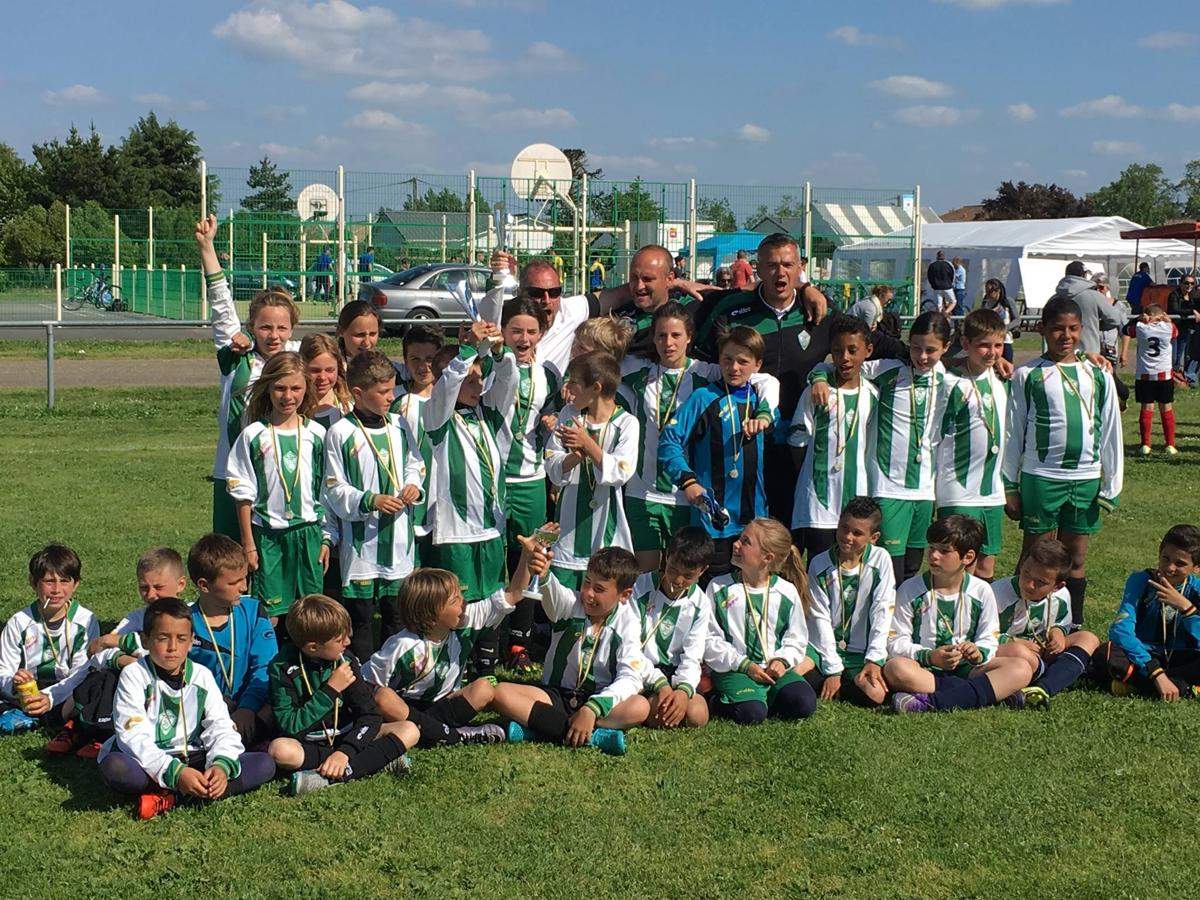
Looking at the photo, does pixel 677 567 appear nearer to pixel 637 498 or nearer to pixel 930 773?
pixel 637 498

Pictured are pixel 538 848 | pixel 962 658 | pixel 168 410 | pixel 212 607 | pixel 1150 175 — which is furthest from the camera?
pixel 1150 175

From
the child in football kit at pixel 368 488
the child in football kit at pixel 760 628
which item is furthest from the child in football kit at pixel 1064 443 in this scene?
the child in football kit at pixel 368 488

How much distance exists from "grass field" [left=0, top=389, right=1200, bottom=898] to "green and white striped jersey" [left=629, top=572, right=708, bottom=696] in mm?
295

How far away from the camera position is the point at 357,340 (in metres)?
6.58

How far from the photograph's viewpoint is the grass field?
4234mm

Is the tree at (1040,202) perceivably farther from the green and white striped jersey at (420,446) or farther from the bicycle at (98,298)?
the green and white striped jersey at (420,446)

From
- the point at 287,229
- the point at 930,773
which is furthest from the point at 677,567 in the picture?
the point at 287,229

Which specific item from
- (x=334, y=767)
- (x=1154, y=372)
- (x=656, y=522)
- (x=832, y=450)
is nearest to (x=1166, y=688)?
(x=832, y=450)

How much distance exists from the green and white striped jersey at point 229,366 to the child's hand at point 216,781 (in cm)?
203

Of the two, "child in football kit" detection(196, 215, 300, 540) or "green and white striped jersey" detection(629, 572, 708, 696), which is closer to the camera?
"green and white striped jersey" detection(629, 572, 708, 696)

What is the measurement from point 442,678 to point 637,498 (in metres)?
1.49

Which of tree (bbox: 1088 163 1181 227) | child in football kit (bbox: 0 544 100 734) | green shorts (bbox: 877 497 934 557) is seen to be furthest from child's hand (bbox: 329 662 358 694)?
tree (bbox: 1088 163 1181 227)

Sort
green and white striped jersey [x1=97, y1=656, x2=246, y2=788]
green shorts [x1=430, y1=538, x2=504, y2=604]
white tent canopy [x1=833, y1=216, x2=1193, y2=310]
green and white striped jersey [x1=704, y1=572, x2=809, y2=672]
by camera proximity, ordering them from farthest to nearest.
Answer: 1. white tent canopy [x1=833, y1=216, x2=1193, y2=310]
2. green shorts [x1=430, y1=538, x2=504, y2=604]
3. green and white striped jersey [x1=704, y1=572, x2=809, y2=672]
4. green and white striped jersey [x1=97, y1=656, x2=246, y2=788]

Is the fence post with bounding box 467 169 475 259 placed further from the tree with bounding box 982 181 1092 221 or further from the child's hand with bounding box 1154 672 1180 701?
the tree with bounding box 982 181 1092 221
